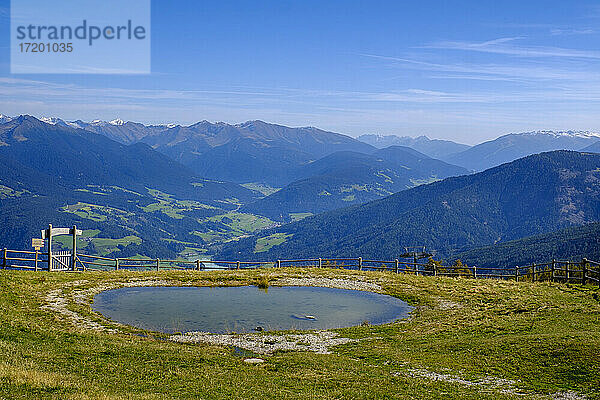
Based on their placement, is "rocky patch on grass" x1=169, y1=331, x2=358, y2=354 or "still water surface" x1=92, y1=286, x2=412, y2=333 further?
"still water surface" x1=92, y1=286, x2=412, y2=333

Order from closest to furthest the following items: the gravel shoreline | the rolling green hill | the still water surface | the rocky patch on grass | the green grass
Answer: the green grass < the rocky patch on grass < the gravel shoreline < the still water surface < the rolling green hill

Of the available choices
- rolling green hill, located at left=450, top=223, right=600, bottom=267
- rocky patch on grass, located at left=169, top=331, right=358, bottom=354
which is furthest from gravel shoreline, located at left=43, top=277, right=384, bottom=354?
rolling green hill, located at left=450, top=223, right=600, bottom=267

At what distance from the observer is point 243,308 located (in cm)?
3072

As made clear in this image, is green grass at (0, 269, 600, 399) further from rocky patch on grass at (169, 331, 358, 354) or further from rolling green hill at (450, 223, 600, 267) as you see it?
rolling green hill at (450, 223, 600, 267)

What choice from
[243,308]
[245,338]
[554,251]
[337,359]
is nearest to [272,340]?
[245,338]

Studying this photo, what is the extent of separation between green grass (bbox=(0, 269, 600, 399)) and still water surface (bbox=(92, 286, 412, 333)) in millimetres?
2007

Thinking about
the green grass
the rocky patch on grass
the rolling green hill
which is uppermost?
the green grass

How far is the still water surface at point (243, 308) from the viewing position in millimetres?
27203

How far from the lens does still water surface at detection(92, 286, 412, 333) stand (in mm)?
27203

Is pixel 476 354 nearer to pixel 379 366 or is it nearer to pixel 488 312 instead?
pixel 379 366

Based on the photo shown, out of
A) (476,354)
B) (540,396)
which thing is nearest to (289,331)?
(476,354)

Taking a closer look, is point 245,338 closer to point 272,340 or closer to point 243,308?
point 272,340

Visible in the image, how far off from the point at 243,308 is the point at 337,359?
37.6ft

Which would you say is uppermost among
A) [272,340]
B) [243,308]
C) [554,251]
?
[243,308]
